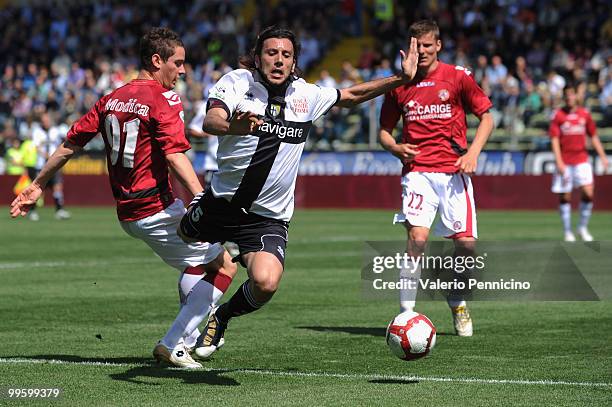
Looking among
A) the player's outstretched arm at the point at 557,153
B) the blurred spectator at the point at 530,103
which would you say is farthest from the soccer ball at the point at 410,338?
the blurred spectator at the point at 530,103

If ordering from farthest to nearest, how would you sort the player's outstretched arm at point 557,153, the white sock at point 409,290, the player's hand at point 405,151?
the player's outstretched arm at point 557,153, the white sock at point 409,290, the player's hand at point 405,151

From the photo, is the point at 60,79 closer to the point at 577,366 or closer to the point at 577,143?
the point at 577,143

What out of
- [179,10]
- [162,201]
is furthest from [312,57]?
[162,201]

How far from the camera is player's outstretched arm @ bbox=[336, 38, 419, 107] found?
7918mm

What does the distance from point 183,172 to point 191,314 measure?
0.95 m

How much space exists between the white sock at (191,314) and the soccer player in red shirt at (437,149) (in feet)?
7.90

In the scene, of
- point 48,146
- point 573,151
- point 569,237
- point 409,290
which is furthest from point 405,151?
point 48,146

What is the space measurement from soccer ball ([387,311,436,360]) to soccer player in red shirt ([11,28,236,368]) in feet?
4.01

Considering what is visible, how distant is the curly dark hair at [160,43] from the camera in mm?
8367

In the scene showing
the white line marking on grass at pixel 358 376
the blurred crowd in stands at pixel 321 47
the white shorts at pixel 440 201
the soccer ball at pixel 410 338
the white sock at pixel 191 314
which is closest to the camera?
the white line marking on grass at pixel 358 376

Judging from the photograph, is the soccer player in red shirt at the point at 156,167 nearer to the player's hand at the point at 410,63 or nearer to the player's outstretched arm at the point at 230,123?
the player's outstretched arm at the point at 230,123

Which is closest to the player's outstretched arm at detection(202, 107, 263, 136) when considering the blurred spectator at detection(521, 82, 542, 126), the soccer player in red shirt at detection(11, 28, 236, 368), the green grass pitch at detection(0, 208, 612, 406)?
the soccer player in red shirt at detection(11, 28, 236, 368)

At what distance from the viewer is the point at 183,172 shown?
8.11m

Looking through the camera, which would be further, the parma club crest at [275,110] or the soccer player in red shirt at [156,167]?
the soccer player in red shirt at [156,167]
